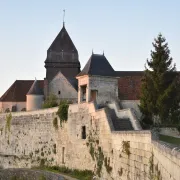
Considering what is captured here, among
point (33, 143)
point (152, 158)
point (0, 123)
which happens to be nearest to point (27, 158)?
point (33, 143)

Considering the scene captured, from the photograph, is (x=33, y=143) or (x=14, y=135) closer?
(x=33, y=143)

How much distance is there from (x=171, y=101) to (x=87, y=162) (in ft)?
18.5

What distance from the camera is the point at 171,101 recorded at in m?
24.6

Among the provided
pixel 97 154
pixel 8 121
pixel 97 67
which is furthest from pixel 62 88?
pixel 97 154

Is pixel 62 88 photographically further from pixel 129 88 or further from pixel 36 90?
pixel 129 88

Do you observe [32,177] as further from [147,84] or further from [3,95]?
[3,95]

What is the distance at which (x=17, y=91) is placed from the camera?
161 feet

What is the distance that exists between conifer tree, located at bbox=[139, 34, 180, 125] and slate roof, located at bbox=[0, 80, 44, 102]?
23.7 metres

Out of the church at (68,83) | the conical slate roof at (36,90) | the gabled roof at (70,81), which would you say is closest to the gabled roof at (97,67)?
the church at (68,83)

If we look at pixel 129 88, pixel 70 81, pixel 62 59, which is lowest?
pixel 129 88

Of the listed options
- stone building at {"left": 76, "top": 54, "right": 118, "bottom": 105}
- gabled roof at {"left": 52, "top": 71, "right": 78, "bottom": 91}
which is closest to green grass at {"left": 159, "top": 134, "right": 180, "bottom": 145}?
stone building at {"left": 76, "top": 54, "right": 118, "bottom": 105}

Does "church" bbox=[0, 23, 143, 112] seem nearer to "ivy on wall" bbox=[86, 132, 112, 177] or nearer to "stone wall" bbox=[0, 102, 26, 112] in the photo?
"stone wall" bbox=[0, 102, 26, 112]

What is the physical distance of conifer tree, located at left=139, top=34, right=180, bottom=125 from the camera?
80.4ft

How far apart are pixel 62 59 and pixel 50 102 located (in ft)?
41.2
